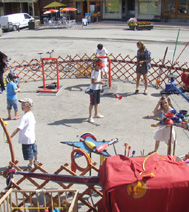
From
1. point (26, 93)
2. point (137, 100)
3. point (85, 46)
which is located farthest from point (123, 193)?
point (85, 46)

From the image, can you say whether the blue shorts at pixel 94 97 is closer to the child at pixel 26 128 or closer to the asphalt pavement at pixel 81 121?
the asphalt pavement at pixel 81 121

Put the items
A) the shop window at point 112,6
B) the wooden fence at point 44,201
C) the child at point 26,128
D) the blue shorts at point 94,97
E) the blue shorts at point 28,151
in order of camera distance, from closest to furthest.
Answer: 1. the wooden fence at point 44,201
2. the child at point 26,128
3. the blue shorts at point 28,151
4. the blue shorts at point 94,97
5. the shop window at point 112,6

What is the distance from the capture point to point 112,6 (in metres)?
33.9

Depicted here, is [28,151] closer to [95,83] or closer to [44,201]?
[44,201]

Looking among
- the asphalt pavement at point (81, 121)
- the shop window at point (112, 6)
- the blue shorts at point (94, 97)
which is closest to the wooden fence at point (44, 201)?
the asphalt pavement at point (81, 121)

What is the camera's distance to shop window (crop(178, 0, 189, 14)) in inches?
1208

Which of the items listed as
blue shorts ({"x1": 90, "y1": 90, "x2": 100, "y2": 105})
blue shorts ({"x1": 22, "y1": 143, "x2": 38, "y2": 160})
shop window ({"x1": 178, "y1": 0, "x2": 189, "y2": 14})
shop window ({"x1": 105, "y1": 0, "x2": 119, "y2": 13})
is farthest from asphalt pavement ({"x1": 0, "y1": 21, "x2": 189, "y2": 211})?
shop window ({"x1": 105, "y1": 0, "x2": 119, "y2": 13})

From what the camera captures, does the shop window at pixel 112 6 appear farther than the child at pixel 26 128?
Yes

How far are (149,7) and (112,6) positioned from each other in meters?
4.41

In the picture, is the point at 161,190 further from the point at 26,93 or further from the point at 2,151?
the point at 26,93

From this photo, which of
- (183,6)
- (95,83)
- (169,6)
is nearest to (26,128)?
(95,83)

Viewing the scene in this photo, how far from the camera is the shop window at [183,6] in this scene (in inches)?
1208

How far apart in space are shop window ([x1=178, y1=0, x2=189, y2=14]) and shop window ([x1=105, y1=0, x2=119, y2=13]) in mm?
7162

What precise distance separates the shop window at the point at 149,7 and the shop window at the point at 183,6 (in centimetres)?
236
